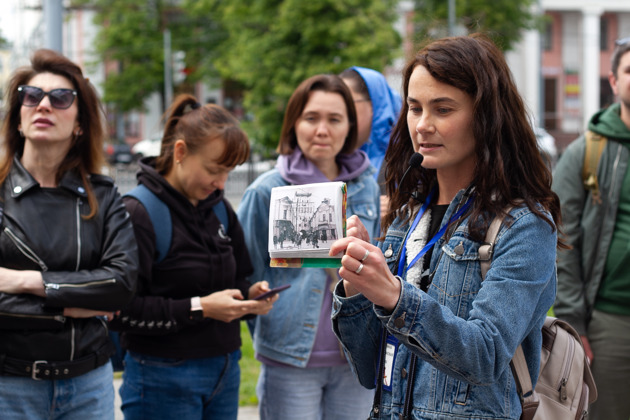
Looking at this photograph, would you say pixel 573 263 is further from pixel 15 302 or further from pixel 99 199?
pixel 15 302

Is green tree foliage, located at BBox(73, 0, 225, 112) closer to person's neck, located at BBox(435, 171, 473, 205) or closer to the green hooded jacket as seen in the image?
the green hooded jacket

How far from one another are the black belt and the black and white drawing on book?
4.13 feet

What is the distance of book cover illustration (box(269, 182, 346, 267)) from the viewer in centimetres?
182

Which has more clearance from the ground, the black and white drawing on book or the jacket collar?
the jacket collar

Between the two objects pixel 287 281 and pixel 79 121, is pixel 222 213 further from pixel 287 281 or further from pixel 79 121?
pixel 79 121

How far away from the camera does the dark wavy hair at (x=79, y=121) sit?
120 inches

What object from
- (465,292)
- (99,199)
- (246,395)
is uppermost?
(99,199)

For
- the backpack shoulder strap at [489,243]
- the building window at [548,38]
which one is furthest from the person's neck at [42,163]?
the building window at [548,38]

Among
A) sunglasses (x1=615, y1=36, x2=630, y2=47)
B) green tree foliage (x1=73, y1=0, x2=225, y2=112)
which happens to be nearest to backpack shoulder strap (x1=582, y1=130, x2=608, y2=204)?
sunglasses (x1=615, y1=36, x2=630, y2=47)

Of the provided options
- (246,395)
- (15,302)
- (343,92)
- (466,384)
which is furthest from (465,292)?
(246,395)

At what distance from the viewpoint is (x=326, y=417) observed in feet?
11.3

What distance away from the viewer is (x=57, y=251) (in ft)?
9.17

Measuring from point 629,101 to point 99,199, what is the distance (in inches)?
103

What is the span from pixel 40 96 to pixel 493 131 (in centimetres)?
198
